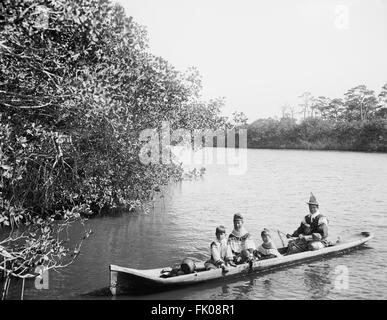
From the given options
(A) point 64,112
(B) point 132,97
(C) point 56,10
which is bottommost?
(A) point 64,112

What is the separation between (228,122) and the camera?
83.8 ft

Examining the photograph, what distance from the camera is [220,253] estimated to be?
1153 cm

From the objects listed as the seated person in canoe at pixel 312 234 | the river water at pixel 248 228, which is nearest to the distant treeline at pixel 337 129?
the river water at pixel 248 228

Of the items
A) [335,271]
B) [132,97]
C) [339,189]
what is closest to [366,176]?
[339,189]

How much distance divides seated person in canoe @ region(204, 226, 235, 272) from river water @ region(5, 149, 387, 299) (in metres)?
0.50

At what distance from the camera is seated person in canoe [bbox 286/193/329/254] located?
Result: 13.6 metres

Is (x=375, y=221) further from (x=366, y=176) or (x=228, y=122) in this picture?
(x=366, y=176)

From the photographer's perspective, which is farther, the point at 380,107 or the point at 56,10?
the point at 380,107

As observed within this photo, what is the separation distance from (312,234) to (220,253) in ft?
12.7

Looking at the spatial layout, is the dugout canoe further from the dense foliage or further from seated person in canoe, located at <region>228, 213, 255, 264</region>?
the dense foliage

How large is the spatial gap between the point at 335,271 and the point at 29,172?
32.4 ft

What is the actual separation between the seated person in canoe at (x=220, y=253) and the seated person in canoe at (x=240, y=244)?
407 mm

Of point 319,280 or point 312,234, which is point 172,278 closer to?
point 319,280

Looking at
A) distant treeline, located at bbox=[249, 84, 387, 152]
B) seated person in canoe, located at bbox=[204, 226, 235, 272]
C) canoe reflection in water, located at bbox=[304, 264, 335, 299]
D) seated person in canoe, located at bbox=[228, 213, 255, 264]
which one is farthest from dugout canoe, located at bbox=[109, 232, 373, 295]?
distant treeline, located at bbox=[249, 84, 387, 152]
